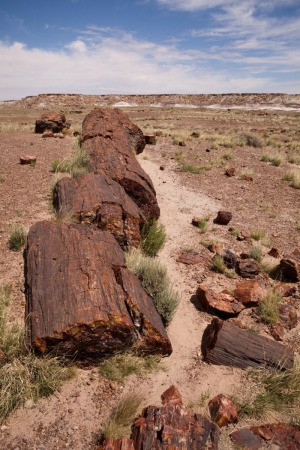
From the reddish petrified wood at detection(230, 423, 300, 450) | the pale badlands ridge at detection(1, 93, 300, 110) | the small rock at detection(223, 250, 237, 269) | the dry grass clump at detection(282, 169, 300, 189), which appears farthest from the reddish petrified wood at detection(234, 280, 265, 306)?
the pale badlands ridge at detection(1, 93, 300, 110)

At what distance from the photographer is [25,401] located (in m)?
3.64

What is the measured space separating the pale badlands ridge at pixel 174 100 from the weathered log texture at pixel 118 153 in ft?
241

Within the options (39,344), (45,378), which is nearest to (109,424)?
(45,378)

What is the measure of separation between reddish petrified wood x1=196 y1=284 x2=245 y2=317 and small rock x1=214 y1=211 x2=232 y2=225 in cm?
380

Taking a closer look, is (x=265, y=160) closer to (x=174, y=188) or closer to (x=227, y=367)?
(x=174, y=188)

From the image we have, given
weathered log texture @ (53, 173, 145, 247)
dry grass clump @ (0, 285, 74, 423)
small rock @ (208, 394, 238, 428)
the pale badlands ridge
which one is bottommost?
small rock @ (208, 394, 238, 428)

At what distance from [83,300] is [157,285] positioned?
1.65 metres

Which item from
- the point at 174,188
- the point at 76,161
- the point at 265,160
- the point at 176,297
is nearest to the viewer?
the point at 176,297

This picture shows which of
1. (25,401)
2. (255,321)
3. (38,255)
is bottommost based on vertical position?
(255,321)

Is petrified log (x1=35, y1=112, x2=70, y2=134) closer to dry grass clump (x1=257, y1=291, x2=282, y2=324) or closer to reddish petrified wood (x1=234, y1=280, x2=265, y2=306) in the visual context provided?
reddish petrified wood (x1=234, y1=280, x2=265, y2=306)

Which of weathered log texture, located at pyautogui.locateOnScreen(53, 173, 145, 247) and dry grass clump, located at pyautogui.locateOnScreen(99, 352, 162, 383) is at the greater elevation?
weathered log texture, located at pyautogui.locateOnScreen(53, 173, 145, 247)

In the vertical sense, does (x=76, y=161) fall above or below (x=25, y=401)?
above

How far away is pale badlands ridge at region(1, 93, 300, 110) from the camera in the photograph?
3342 inches

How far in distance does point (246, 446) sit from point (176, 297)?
7.96 feet
